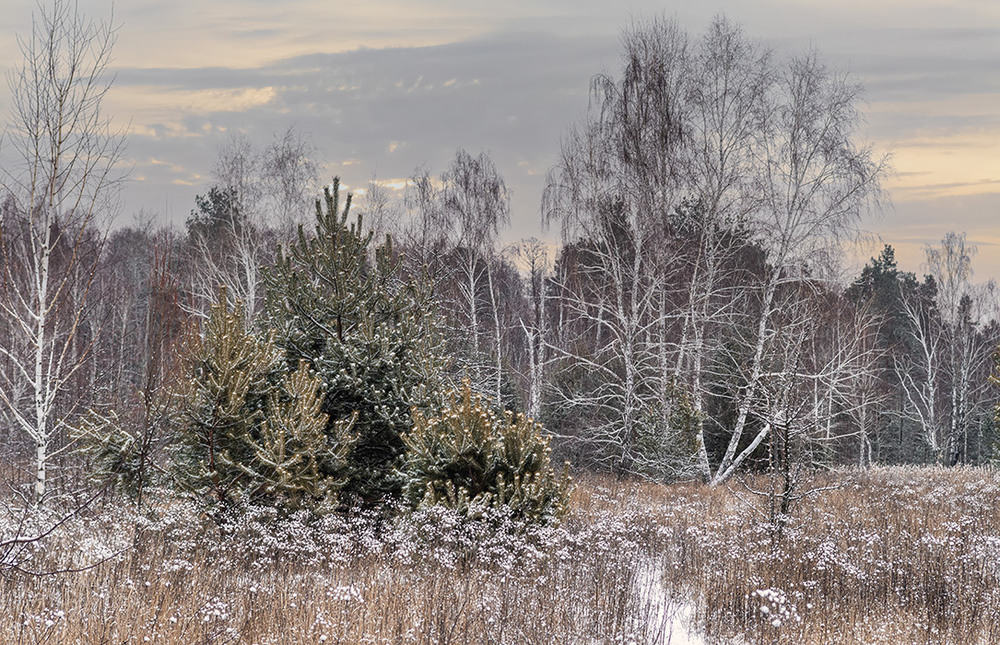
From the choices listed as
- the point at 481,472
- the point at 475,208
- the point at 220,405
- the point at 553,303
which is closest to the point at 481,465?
the point at 481,472

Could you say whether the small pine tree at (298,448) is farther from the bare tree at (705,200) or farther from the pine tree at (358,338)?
the bare tree at (705,200)

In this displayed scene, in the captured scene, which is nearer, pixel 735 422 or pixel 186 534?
pixel 186 534

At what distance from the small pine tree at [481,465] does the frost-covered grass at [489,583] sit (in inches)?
13.7

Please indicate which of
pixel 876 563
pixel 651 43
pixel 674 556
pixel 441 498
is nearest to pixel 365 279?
pixel 441 498

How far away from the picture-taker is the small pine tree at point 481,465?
756 centimetres

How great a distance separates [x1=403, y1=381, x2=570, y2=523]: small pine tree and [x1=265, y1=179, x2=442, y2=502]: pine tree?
2.61ft

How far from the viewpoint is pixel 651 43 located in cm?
1691

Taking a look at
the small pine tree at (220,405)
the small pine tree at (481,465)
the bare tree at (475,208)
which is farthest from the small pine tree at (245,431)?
the bare tree at (475,208)

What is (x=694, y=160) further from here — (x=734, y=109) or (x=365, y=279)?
(x=365, y=279)

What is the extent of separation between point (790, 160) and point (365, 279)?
11.3 m

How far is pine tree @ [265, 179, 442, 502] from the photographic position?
28.4ft

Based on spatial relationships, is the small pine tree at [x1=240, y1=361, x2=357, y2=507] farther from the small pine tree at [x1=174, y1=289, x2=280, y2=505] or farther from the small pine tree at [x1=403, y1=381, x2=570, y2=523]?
the small pine tree at [x1=403, y1=381, x2=570, y2=523]

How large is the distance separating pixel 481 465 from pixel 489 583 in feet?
5.24

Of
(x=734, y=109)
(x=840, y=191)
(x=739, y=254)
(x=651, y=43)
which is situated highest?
(x=651, y=43)
